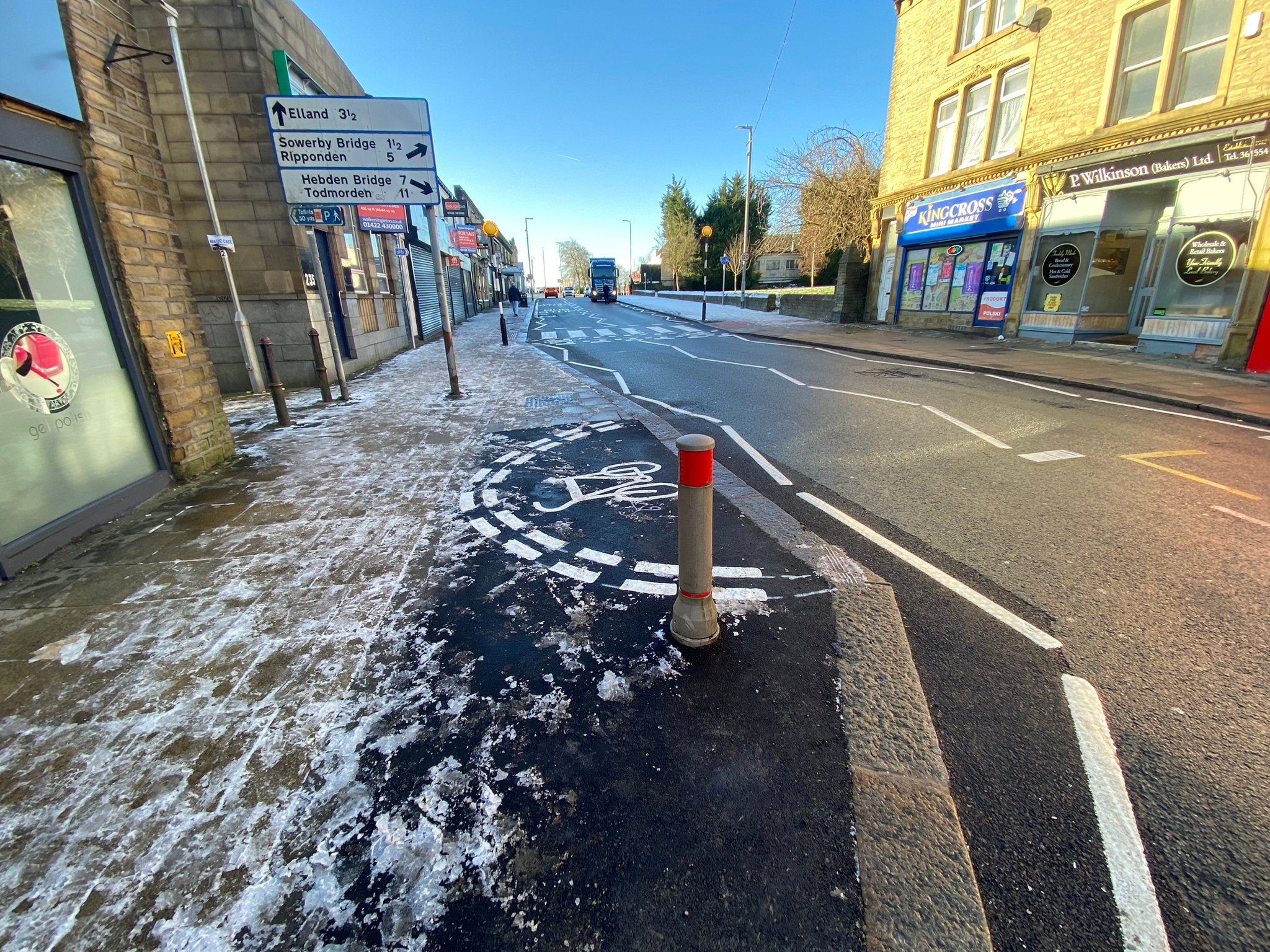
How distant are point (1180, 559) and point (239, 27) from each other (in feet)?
46.0

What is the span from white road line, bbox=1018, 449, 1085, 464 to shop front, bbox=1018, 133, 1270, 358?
8.98 meters

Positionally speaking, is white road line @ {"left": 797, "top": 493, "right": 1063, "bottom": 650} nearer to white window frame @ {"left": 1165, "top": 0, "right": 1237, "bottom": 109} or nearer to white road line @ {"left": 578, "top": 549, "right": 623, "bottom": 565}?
white road line @ {"left": 578, "top": 549, "right": 623, "bottom": 565}

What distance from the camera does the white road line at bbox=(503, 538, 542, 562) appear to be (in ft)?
12.6

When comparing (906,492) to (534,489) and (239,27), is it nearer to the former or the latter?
(534,489)

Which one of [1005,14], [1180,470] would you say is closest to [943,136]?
[1005,14]

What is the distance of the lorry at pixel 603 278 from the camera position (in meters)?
49.9

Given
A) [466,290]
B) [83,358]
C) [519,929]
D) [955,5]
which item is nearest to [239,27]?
[83,358]

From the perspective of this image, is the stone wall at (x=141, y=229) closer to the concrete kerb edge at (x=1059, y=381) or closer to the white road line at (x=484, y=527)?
the white road line at (x=484, y=527)

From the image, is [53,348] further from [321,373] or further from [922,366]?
[922,366]

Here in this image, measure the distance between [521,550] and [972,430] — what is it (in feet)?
20.3

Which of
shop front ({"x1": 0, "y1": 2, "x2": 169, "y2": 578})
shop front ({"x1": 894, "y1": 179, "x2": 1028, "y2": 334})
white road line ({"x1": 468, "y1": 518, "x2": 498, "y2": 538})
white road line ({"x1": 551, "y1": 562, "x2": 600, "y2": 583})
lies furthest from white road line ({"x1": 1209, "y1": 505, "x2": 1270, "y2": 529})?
shop front ({"x1": 894, "y1": 179, "x2": 1028, "y2": 334})

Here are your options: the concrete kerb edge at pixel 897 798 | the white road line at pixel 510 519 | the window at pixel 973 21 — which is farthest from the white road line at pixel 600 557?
the window at pixel 973 21

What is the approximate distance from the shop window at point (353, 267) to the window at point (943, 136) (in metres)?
18.7

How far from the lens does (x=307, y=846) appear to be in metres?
1.87
